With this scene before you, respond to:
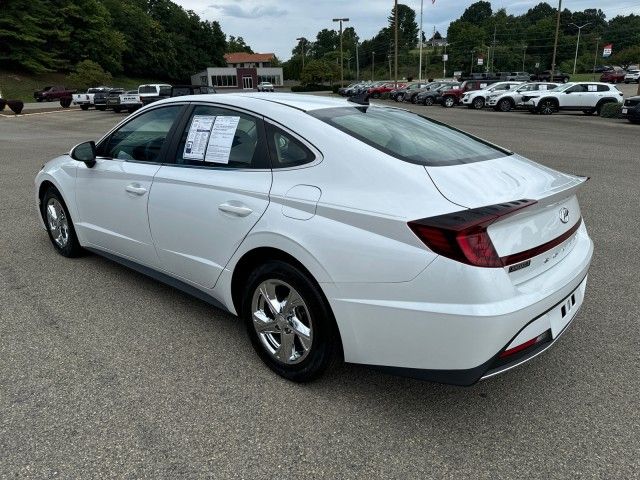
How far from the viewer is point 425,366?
91.6 inches

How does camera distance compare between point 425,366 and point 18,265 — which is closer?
point 425,366

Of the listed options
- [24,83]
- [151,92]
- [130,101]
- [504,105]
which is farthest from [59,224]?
[24,83]

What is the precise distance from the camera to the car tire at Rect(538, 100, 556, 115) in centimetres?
2639

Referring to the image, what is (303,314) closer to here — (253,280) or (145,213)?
(253,280)

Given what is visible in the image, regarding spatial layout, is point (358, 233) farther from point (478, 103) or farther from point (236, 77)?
point (236, 77)

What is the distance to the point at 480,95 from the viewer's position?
31797 mm

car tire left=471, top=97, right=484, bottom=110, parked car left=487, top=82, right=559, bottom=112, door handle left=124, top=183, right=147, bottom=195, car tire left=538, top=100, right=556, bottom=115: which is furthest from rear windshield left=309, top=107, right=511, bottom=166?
car tire left=471, top=97, right=484, bottom=110

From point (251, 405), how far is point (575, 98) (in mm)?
27759

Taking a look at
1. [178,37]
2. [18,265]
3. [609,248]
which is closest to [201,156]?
[18,265]

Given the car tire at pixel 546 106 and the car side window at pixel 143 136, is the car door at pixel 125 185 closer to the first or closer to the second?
the car side window at pixel 143 136

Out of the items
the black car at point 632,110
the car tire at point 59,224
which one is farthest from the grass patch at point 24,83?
the car tire at point 59,224

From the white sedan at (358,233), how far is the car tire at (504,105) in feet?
92.3

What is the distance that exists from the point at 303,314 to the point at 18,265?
3480mm

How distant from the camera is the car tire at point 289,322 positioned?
261 centimetres
